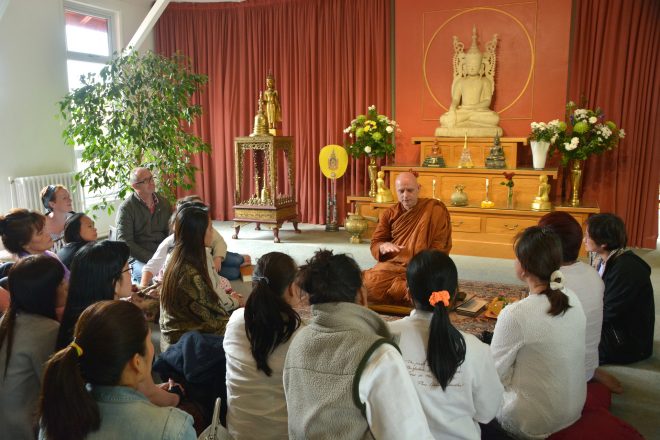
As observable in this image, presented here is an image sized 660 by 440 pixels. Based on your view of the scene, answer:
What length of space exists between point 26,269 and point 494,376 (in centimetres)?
150

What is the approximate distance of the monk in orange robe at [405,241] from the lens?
12.0ft

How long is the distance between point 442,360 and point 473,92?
512 cm

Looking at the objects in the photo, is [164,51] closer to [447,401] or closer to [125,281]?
[125,281]

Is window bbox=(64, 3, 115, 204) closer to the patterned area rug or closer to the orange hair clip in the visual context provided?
the patterned area rug

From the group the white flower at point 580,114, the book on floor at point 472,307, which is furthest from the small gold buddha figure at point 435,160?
the book on floor at point 472,307

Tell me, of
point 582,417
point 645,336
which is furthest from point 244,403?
point 645,336

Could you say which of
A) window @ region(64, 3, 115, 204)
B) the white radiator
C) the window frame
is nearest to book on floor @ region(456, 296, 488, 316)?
the white radiator

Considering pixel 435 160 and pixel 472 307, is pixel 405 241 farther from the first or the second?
pixel 435 160

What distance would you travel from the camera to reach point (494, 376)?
1.56 metres

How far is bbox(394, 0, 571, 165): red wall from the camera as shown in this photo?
19.1ft

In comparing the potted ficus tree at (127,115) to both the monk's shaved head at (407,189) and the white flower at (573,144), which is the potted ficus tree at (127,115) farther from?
the white flower at (573,144)

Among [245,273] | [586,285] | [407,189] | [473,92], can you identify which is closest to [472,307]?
[407,189]

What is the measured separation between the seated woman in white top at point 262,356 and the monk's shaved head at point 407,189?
2.12 m

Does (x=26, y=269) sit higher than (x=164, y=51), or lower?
lower
